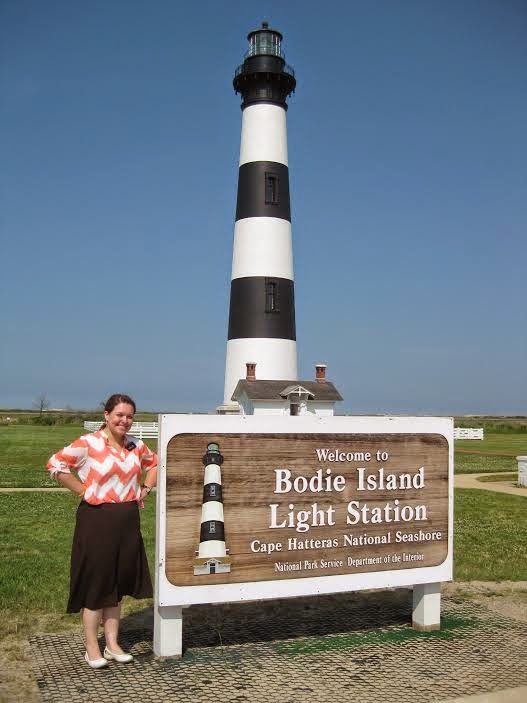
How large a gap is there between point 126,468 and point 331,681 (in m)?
2.10

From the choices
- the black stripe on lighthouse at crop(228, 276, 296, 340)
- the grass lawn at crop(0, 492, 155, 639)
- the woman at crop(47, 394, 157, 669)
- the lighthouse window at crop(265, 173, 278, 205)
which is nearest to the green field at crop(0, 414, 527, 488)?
the grass lawn at crop(0, 492, 155, 639)

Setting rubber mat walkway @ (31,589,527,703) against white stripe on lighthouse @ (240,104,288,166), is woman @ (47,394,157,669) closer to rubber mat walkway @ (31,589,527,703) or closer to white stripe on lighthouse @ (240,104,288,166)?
rubber mat walkway @ (31,589,527,703)

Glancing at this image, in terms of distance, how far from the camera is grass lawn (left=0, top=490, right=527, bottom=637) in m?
6.88

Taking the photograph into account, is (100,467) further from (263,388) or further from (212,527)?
(263,388)

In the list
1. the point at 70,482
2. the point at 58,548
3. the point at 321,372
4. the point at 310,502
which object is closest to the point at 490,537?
the point at 310,502

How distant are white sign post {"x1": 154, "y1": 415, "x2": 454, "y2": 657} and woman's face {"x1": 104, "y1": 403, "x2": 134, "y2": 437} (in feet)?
0.96

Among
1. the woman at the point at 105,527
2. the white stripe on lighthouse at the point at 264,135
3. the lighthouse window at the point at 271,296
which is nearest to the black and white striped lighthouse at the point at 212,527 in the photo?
the woman at the point at 105,527

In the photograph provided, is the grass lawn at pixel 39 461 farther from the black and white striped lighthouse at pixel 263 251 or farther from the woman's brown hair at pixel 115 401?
the woman's brown hair at pixel 115 401

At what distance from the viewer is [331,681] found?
503 cm

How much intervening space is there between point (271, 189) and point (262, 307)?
176 inches

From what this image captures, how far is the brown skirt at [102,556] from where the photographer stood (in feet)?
17.0

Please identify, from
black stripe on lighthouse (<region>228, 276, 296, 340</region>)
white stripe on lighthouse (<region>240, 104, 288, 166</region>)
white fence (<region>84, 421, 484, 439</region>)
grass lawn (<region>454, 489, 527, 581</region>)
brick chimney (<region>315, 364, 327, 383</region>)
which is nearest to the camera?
grass lawn (<region>454, 489, 527, 581</region>)

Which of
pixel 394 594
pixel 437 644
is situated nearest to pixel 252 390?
pixel 394 594

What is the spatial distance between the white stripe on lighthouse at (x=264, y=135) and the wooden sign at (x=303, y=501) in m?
22.1
